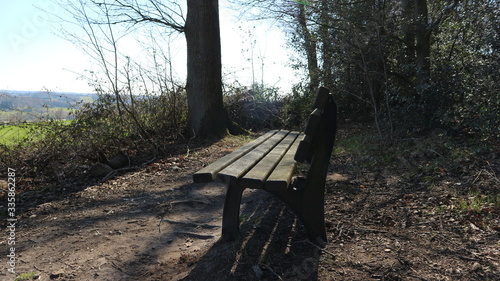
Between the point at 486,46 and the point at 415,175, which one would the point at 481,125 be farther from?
the point at 415,175

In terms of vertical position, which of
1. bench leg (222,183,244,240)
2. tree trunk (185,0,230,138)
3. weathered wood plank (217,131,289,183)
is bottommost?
bench leg (222,183,244,240)

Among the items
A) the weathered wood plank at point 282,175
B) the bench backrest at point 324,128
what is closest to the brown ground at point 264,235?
the weathered wood plank at point 282,175

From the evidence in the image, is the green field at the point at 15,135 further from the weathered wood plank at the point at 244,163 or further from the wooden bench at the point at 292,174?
the wooden bench at the point at 292,174

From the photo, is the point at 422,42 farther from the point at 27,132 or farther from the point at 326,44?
the point at 27,132

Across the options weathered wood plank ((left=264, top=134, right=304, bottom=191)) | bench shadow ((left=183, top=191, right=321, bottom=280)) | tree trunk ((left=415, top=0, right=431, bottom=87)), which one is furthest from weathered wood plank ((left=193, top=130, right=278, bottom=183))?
tree trunk ((left=415, top=0, right=431, bottom=87))

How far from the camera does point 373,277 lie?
2.10m

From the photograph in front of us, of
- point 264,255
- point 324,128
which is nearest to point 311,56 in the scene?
point 324,128

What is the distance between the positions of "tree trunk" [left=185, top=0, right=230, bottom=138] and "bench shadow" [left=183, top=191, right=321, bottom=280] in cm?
490

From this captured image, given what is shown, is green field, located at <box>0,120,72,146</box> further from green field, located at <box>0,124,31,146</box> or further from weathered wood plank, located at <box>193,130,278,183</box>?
weathered wood plank, located at <box>193,130,278,183</box>

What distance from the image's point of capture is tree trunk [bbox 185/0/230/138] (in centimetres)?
739

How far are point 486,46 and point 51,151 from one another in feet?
24.6

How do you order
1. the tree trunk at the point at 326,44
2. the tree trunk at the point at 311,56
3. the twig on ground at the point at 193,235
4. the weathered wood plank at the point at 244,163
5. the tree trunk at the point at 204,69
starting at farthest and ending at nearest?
the tree trunk at the point at 311,56 < the tree trunk at the point at 326,44 < the tree trunk at the point at 204,69 < the twig on ground at the point at 193,235 < the weathered wood plank at the point at 244,163

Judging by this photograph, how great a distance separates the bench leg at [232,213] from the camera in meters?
2.61

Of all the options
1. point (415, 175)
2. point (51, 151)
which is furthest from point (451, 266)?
point (51, 151)
